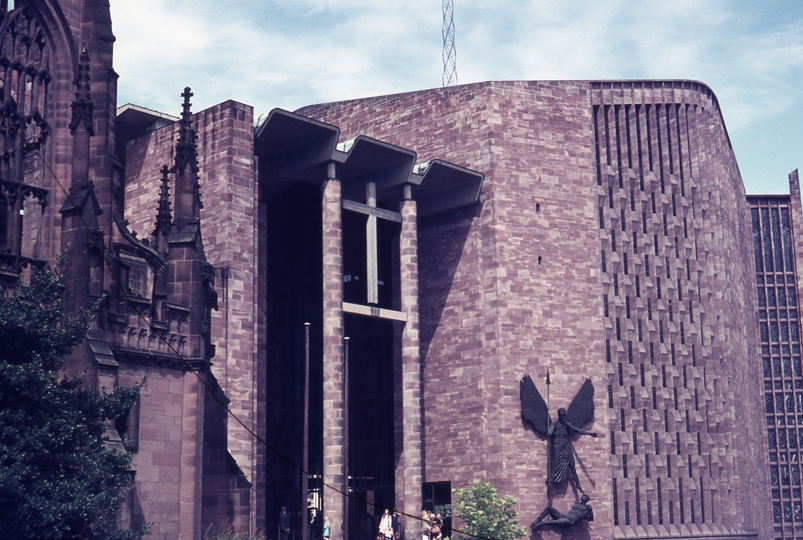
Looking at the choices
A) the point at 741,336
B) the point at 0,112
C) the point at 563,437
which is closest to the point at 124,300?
the point at 0,112

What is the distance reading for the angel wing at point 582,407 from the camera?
41.5 meters

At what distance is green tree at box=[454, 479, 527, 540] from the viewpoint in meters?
37.7

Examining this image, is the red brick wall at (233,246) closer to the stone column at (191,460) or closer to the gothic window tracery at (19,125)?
the stone column at (191,460)

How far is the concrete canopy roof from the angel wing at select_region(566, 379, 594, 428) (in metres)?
8.80

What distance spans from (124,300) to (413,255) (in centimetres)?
1515

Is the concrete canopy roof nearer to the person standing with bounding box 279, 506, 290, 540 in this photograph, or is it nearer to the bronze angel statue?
the bronze angel statue

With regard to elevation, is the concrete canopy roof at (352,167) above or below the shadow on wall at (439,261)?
above

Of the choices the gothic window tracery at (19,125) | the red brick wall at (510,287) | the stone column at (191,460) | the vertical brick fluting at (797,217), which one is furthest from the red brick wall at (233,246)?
the vertical brick fluting at (797,217)

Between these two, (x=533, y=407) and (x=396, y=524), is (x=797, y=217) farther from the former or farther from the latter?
(x=396, y=524)

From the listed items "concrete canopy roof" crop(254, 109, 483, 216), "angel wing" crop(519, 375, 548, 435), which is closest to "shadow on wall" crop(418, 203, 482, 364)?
"concrete canopy roof" crop(254, 109, 483, 216)

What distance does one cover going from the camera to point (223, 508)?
3375 centimetres

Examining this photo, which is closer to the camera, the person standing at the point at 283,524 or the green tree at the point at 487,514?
the green tree at the point at 487,514

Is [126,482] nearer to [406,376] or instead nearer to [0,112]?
[0,112]

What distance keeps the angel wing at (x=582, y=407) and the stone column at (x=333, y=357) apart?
9.26 m
